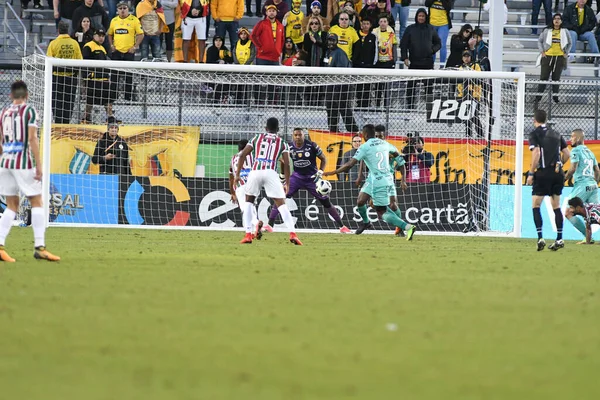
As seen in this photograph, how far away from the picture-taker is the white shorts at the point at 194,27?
2512 centimetres

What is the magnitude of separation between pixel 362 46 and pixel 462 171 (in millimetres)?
3923

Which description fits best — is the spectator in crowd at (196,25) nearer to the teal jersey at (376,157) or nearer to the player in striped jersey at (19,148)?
the teal jersey at (376,157)

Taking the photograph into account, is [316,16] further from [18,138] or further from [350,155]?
[18,138]

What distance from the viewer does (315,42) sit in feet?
79.5

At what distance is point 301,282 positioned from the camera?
34.8ft

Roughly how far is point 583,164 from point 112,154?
9.40 m

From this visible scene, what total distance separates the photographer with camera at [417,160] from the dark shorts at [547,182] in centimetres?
595

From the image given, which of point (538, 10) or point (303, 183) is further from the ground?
point (538, 10)

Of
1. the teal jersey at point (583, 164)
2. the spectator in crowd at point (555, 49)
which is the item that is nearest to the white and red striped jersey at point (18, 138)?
the teal jersey at point (583, 164)

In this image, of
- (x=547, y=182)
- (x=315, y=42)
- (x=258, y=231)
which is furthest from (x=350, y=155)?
(x=547, y=182)

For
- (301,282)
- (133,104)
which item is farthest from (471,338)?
(133,104)

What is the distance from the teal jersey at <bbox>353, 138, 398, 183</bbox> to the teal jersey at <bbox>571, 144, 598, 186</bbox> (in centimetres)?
333

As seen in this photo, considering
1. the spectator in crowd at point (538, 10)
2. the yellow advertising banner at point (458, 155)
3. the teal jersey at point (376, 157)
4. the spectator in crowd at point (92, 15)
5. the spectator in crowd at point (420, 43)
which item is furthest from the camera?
the spectator in crowd at point (538, 10)

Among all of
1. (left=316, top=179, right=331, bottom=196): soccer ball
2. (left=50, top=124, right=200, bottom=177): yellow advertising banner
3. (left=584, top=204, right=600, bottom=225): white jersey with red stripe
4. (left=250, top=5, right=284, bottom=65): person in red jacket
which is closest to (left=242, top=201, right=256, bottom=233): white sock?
(left=316, top=179, right=331, bottom=196): soccer ball
